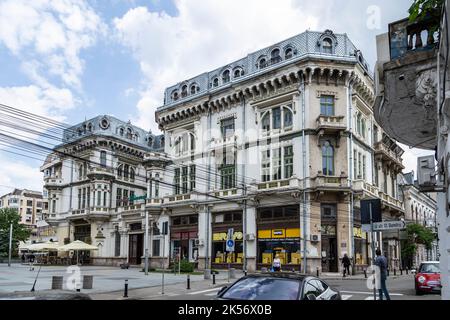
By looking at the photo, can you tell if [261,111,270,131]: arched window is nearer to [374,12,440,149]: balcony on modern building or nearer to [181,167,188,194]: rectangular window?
[181,167,188,194]: rectangular window

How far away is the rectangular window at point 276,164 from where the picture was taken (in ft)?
123

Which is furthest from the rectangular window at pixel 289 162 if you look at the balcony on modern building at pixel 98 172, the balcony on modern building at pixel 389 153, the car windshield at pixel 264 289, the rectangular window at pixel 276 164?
the car windshield at pixel 264 289

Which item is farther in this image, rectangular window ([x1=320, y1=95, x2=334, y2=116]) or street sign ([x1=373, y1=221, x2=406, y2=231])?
rectangular window ([x1=320, y1=95, x2=334, y2=116])

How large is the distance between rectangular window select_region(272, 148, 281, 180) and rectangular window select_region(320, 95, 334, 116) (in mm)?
4847

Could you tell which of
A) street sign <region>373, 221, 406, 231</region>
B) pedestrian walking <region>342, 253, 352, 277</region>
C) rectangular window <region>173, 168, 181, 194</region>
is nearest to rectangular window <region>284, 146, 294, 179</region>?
pedestrian walking <region>342, 253, 352, 277</region>

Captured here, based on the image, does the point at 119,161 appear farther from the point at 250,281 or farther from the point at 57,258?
the point at 250,281

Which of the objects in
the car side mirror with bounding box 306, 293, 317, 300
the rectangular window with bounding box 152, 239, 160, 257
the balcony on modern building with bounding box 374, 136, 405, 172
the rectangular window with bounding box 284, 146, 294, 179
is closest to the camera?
the car side mirror with bounding box 306, 293, 317, 300

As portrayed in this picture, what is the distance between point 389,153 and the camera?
44.5 metres

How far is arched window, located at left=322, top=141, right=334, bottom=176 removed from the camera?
118 feet

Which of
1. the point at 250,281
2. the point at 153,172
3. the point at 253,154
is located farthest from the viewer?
the point at 153,172

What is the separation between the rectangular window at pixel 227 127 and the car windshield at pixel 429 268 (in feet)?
79.1

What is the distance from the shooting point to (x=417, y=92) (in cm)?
1059
